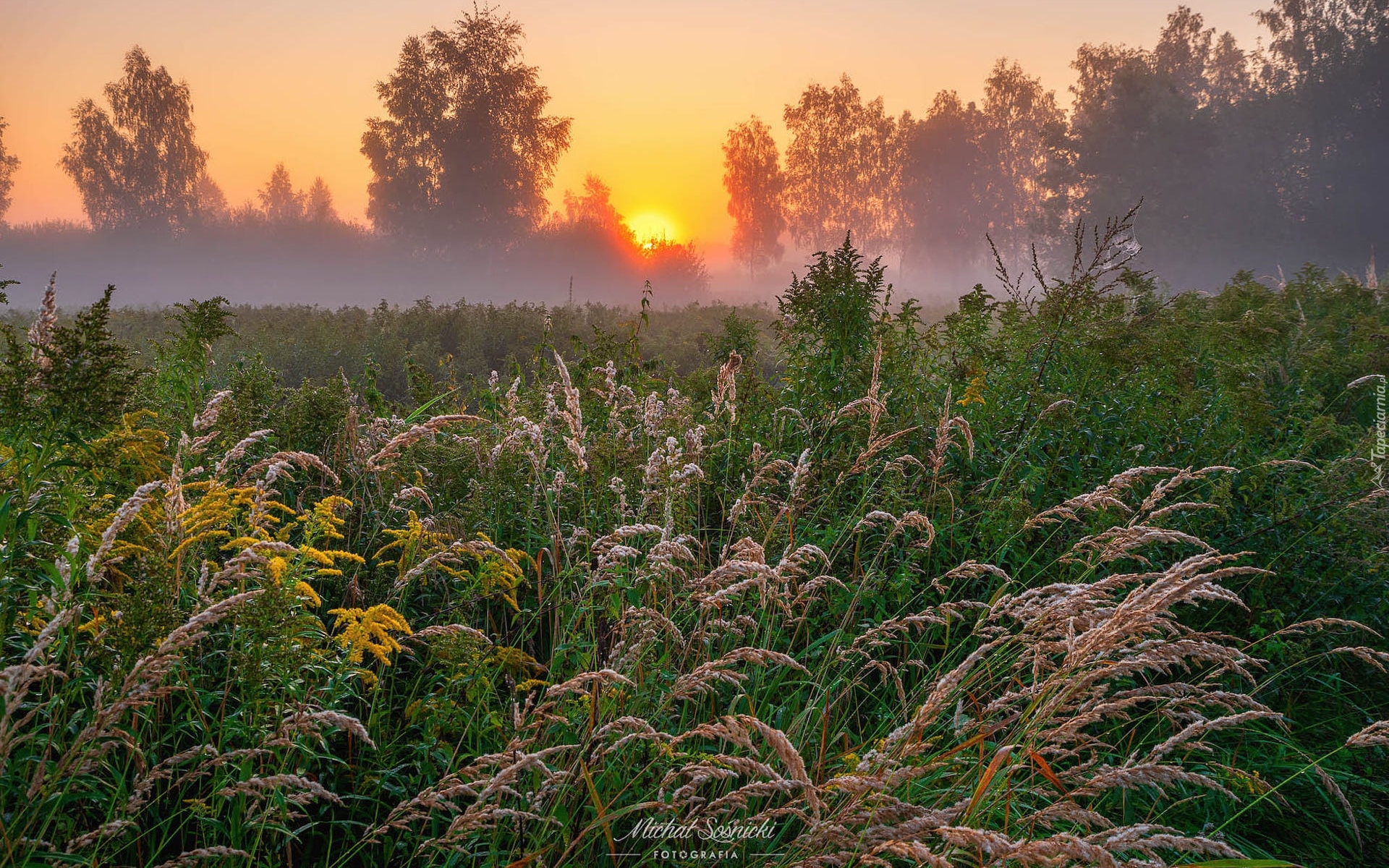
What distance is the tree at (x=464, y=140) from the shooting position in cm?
3916

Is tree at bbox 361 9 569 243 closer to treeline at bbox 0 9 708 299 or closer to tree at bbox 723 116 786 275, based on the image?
treeline at bbox 0 9 708 299

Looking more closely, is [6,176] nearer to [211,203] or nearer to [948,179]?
[211,203]

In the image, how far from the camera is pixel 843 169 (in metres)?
59.5

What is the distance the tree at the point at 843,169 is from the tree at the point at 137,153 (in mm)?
43972

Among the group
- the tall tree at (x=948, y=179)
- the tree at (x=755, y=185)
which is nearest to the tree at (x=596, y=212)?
the tree at (x=755, y=185)

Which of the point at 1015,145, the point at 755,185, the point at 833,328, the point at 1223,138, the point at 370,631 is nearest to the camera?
the point at 370,631

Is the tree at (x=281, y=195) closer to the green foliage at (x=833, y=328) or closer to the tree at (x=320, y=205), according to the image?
the tree at (x=320, y=205)

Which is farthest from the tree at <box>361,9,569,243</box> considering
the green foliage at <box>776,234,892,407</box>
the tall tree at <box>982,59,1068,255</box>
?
the green foliage at <box>776,234,892,407</box>

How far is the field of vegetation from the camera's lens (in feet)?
5.38

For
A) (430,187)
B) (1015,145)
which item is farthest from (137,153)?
(1015,145)

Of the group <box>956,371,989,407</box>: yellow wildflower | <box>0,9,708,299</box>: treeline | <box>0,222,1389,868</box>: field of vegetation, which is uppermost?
<box>0,9,708,299</box>: treeline

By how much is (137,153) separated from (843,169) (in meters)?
51.1

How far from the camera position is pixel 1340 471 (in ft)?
11.9

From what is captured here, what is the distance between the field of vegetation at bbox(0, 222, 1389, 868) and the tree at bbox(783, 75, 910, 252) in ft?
190
